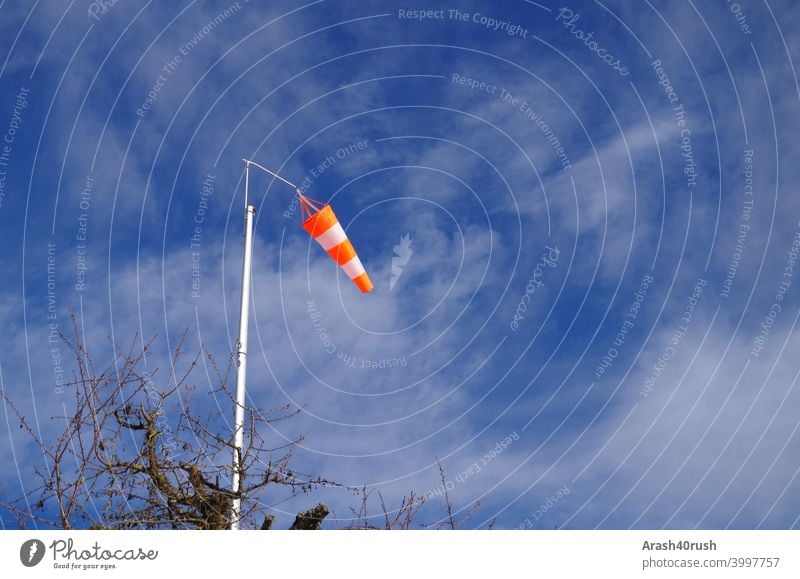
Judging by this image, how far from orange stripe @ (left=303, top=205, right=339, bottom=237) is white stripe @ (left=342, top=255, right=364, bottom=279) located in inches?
33.3

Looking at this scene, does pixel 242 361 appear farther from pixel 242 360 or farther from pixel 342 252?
pixel 342 252

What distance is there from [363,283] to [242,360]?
456 cm

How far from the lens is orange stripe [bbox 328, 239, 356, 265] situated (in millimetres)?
16094

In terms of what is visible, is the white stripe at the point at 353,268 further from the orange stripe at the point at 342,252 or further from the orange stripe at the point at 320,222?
the orange stripe at the point at 320,222

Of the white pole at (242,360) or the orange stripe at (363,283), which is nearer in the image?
the white pole at (242,360)

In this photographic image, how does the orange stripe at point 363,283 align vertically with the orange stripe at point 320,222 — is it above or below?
below

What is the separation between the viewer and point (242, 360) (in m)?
12.5

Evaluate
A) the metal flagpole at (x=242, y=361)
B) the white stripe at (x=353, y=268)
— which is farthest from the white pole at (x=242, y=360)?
the white stripe at (x=353, y=268)

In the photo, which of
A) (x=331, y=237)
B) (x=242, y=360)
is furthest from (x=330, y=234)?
(x=242, y=360)

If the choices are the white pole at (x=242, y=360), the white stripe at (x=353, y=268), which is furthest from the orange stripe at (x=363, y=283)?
the white pole at (x=242, y=360)

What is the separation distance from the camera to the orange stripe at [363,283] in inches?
645
